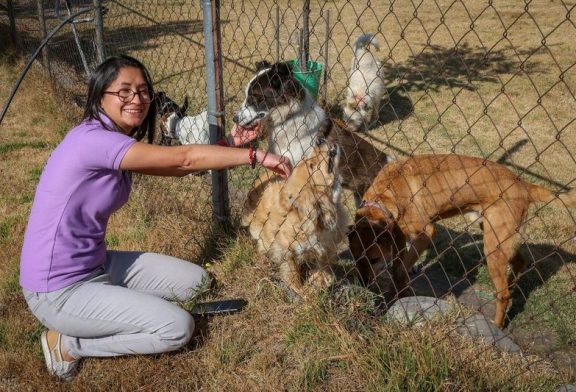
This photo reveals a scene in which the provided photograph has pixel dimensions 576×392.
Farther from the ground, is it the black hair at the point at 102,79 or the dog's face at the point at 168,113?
the black hair at the point at 102,79

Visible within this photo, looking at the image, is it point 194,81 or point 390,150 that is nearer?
point 390,150

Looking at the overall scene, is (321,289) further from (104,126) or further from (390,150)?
(390,150)

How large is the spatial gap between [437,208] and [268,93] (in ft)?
6.01

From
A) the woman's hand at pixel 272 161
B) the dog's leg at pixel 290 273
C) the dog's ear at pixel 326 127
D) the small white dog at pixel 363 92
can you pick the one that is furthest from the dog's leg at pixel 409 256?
the small white dog at pixel 363 92

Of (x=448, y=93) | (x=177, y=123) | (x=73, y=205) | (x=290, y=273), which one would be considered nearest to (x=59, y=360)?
(x=73, y=205)

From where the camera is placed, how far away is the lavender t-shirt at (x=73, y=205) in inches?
92.9

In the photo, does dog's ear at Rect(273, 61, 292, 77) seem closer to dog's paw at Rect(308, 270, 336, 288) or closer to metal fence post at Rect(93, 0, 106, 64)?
metal fence post at Rect(93, 0, 106, 64)

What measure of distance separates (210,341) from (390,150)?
4.31m

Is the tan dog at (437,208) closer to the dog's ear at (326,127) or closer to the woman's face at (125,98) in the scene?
the dog's ear at (326,127)

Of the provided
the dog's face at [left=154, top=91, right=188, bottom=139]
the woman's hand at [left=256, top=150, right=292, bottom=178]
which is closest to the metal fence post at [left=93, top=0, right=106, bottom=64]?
the dog's face at [left=154, top=91, right=188, bottom=139]

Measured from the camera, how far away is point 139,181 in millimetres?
4723

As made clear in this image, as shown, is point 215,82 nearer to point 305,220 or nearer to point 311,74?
point 305,220

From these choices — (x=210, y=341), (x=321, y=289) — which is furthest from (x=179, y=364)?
(x=321, y=289)

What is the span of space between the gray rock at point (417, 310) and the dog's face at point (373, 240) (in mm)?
615
